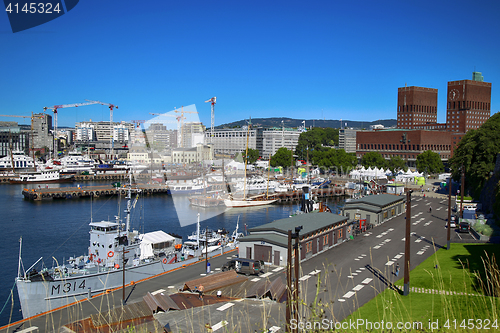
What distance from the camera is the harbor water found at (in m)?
25.9

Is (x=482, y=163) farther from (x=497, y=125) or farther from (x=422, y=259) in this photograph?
(x=422, y=259)

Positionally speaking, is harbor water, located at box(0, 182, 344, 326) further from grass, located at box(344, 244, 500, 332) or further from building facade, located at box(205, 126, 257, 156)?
building facade, located at box(205, 126, 257, 156)

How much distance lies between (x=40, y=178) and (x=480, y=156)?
77.9 m

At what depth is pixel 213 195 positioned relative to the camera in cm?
5378

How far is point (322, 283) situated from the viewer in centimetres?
1048

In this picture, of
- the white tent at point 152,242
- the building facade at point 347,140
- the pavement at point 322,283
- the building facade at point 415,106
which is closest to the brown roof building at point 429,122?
the building facade at point 415,106

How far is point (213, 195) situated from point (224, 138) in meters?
116

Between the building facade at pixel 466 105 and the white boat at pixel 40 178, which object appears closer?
the white boat at pixel 40 178

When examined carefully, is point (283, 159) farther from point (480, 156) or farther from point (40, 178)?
point (480, 156)

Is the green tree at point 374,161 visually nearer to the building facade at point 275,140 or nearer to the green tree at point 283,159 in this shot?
the green tree at point 283,159

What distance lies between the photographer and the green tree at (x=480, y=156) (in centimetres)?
4072

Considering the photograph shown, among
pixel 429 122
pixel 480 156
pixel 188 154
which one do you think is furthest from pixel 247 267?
pixel 429 122

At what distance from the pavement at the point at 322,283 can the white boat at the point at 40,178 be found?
2793 inches

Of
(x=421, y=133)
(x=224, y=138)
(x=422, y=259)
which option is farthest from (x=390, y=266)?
(x=224, y=138)
